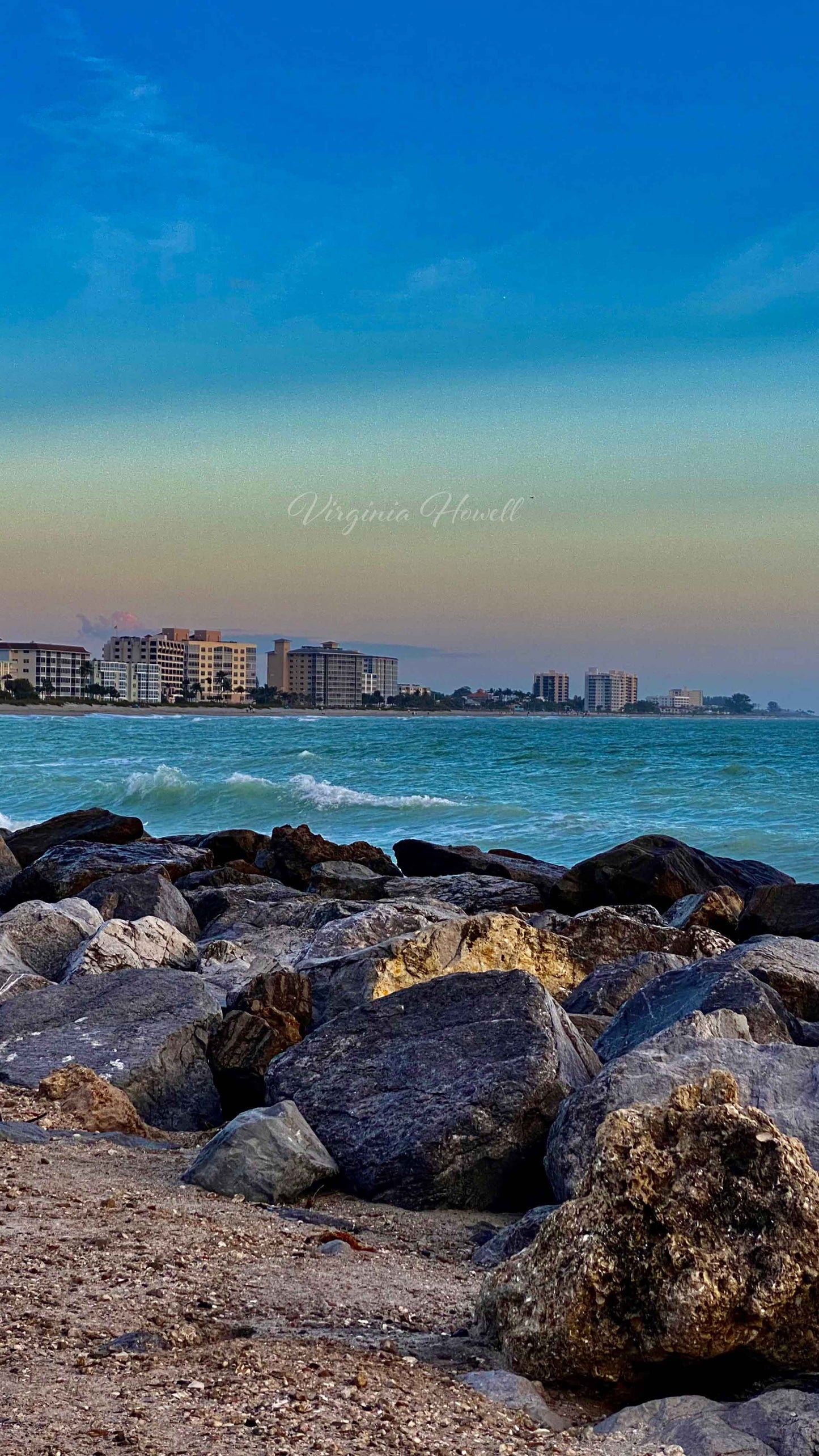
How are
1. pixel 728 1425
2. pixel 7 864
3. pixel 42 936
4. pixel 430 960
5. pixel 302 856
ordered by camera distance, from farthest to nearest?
pixel 7 864
pixel 302 856
pixel 42 936
pixel 430 960
pixel 728 1425

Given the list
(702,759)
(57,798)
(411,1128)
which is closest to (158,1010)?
(411,1128)

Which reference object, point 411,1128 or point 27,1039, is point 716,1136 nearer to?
→ point 411,1128

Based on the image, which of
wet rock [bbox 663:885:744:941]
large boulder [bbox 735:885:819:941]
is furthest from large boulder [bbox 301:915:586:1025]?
large boulder [bbox 735:885:819:941]

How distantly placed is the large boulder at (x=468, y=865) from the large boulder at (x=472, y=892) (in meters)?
1.25

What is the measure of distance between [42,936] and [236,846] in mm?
8801

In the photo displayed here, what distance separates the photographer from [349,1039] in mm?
6047

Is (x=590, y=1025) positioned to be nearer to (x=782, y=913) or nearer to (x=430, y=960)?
(x=430, y=960)

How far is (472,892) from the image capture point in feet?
43.6

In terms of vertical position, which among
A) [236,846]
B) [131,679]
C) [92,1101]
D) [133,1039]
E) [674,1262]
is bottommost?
[236,846]

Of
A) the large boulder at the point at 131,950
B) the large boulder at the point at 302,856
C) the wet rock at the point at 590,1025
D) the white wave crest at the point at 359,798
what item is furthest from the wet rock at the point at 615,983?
the white wave crest at the point at 359,798

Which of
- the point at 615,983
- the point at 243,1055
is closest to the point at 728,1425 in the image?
the point at 243,1055

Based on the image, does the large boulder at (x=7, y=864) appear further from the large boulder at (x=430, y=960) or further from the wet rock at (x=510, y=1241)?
the wet rock at (x=510, y=1241)

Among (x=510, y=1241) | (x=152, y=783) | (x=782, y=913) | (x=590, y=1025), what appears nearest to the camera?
(x=510, y=1241)

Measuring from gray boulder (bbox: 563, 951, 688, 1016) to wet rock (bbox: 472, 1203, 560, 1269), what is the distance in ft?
9.68
